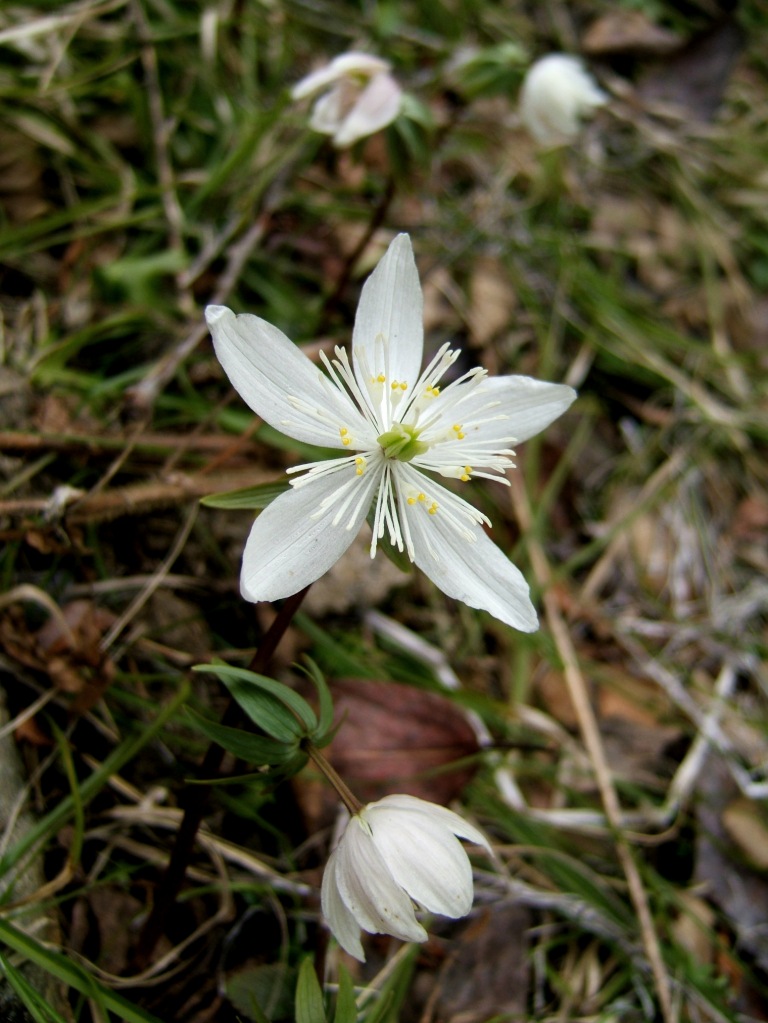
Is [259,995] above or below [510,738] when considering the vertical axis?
above

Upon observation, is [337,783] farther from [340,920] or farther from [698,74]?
[698,74]

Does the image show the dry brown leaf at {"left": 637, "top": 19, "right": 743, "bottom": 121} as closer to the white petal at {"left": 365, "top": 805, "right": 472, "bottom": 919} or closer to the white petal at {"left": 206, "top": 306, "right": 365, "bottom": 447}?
the white petal at {"left": 206, "top": 306, "right": 365, "bottom": 447}

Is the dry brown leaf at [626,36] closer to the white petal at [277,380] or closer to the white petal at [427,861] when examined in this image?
the white petal at [277,380]

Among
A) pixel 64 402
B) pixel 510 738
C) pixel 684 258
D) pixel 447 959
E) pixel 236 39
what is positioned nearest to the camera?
pixel 447 959

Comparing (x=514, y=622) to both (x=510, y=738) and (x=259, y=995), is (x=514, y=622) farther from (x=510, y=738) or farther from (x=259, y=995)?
(x=510, y=738)

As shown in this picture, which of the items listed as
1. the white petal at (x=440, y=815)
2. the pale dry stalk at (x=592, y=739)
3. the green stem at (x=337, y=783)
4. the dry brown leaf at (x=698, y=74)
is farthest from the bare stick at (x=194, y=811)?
the dry brown leaf at (x=698, y=74)

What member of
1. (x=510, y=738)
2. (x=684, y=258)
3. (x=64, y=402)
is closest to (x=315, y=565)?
(x=64, y=402)

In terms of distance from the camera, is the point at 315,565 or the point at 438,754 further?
the point at 438,754

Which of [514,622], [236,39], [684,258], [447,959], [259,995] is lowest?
[447,959]
